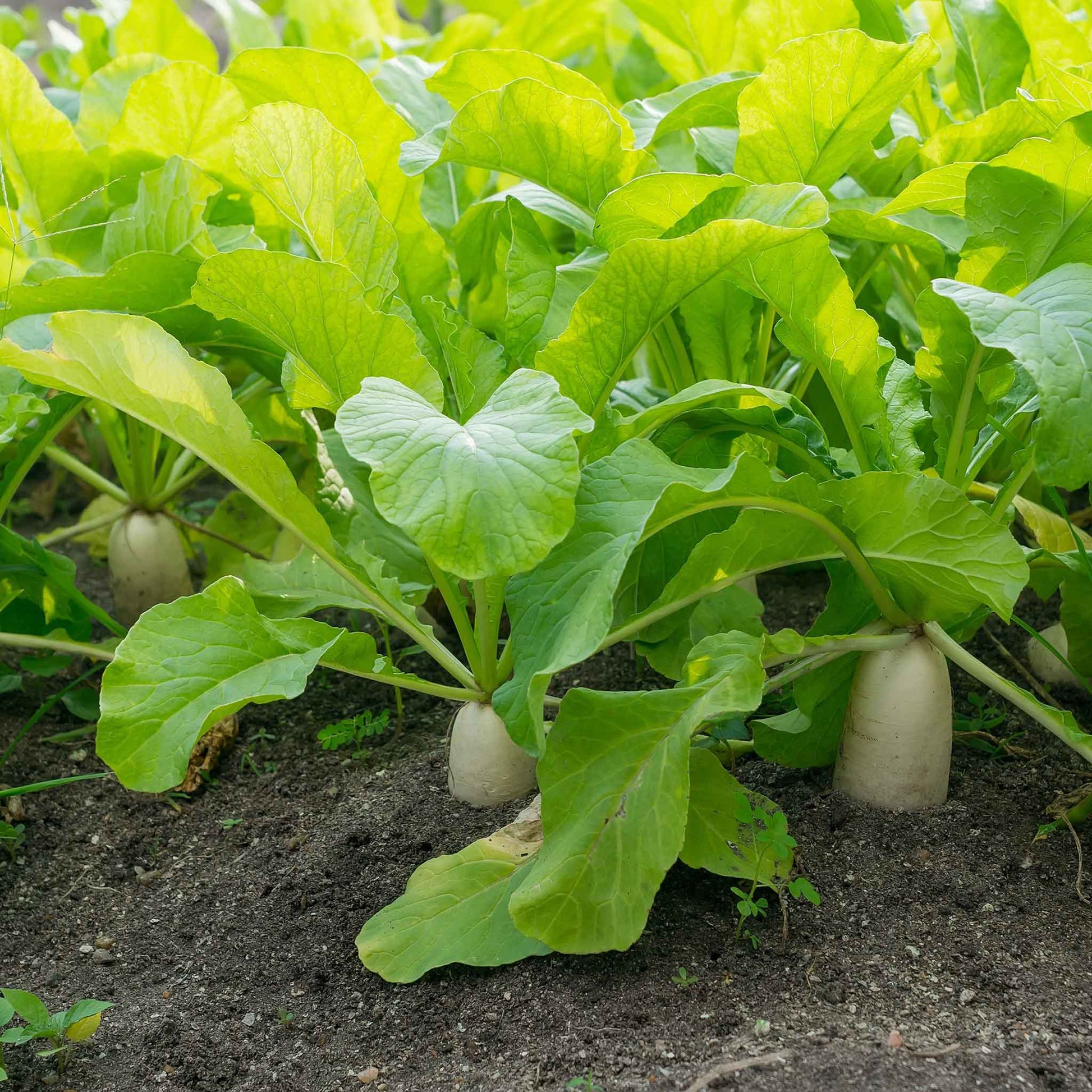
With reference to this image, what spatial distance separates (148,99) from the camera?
5.18 feet

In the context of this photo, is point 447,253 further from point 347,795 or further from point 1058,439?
point 1058,439

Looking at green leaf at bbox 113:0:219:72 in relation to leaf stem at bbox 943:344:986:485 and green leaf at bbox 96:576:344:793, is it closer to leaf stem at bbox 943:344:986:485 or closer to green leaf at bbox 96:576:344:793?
green leaf at bbox 96:576:344:793

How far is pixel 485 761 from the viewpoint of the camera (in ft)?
4.08

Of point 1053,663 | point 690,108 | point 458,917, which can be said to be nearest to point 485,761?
point 458,917

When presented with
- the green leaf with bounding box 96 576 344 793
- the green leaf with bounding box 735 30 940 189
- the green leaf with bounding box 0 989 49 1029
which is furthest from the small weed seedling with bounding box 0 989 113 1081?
the green leaf with bounding box 735 30 940 189

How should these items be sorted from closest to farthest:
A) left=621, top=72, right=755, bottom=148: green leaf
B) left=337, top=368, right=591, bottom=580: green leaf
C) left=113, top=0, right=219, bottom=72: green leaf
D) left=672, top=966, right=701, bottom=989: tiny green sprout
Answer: left=337, top=368, right=591, bottom=580: green leaf → left=672, top=966, right=701, bottom=989: tiny green sprout → left=621, top=72, right=755, bottom=148: green leaf → left=113, top=0, right=219, bottom=72: green leaf

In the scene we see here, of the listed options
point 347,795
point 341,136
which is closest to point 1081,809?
point 347,795

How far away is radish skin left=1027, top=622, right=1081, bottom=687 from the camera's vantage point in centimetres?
144

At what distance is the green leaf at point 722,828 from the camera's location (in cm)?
108

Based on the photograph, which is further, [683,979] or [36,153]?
[36,153]

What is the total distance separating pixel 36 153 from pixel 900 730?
1412 millimetres

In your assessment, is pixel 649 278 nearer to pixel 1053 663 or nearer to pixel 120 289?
pixel 120 289

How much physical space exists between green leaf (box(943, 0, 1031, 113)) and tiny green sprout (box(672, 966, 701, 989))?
48.9 inches

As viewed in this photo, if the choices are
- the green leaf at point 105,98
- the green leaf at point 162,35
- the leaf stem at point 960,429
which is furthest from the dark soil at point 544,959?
the green leaf at point 162,35
